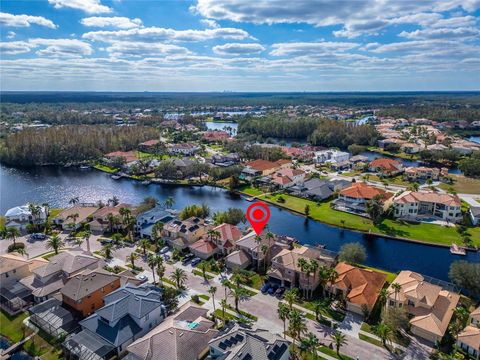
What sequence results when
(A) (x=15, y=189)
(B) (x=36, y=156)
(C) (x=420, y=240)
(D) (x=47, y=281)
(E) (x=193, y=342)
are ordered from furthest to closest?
(B) (x=36, y=156) < (A) (x=15, y=189) < (C) (x=420, y=240) < (D) (x=47, y=281) < (E) (x=193, y=342)

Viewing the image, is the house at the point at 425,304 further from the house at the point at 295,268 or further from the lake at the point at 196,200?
the lake at the point at 196,200

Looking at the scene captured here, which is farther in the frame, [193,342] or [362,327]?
[362,327]

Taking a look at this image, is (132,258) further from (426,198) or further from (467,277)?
(426,198)

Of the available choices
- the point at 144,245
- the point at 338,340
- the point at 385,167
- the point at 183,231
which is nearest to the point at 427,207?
the point at 385,167

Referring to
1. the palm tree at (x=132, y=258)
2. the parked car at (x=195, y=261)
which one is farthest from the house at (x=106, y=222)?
the parked car at (x=195, y=261)

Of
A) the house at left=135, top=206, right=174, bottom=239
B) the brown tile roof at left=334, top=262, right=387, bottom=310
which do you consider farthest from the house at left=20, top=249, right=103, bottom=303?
the brown tile roof at left=334, top=262, right=387, bottom=310

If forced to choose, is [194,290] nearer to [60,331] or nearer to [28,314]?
[60,331]

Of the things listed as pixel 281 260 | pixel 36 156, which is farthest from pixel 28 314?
pixel 36 156
